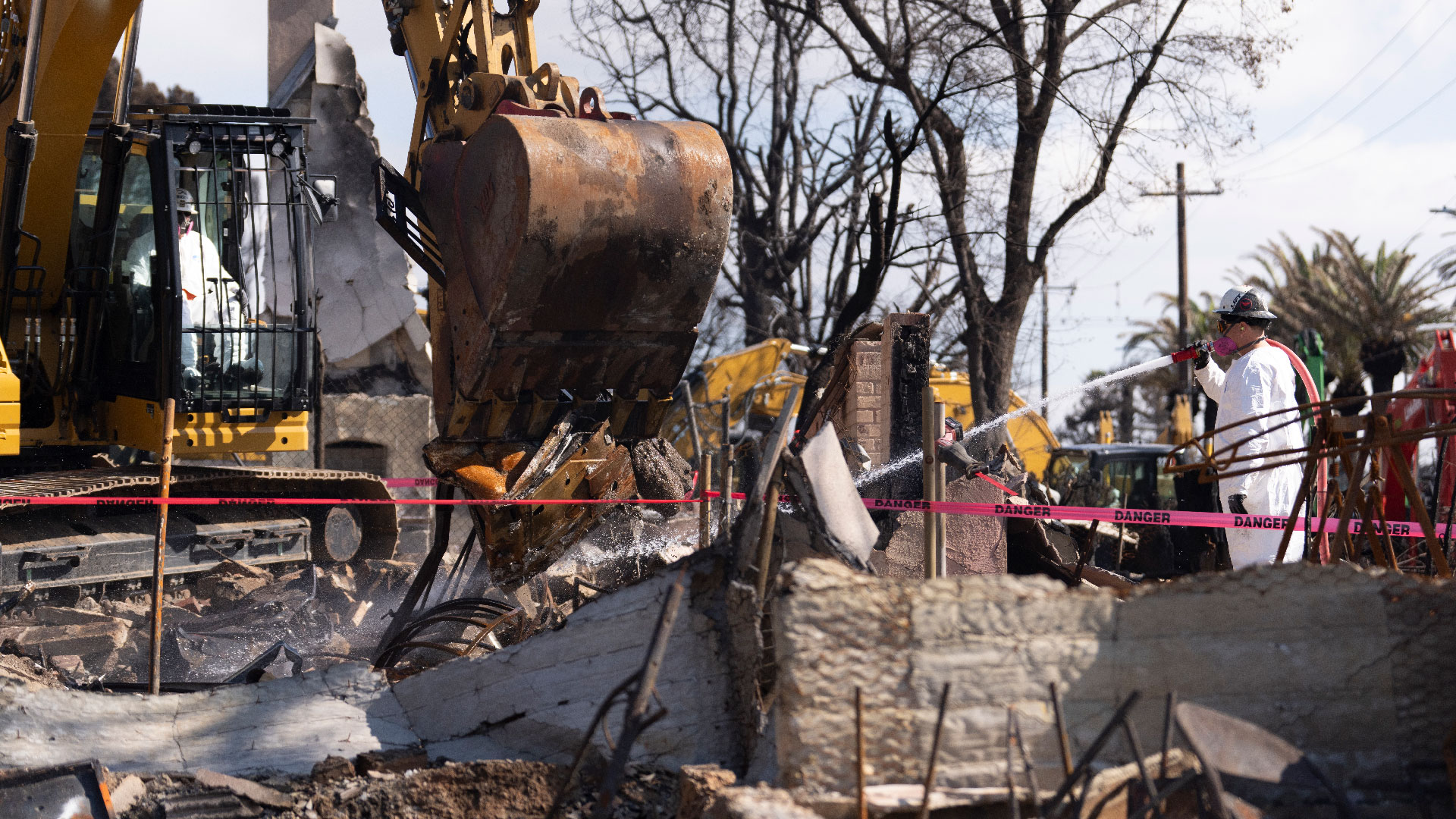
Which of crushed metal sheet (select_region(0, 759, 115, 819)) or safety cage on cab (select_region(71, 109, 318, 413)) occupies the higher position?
safety cage on cab (select_region(71, 109, 318, 413))

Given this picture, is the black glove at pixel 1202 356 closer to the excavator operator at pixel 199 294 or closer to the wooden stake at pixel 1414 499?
the wooden stake at pixel 1414 499

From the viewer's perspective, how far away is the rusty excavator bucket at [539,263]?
5406 mm

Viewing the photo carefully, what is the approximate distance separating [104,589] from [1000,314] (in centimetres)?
932

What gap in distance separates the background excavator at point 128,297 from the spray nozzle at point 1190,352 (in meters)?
5.32

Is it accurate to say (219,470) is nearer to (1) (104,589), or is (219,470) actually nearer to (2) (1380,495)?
(1) (104,589)

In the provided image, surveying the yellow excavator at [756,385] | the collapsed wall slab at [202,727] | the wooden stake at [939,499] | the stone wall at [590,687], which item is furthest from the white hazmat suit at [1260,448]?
the yellow excavator at [756,385]

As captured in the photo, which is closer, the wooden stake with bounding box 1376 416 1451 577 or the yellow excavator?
the wooden stake with bounding box 1376 416 1451 577

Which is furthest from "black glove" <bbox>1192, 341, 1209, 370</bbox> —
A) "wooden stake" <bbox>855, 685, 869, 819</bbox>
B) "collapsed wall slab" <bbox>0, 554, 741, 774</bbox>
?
"wooden stake" <bbox>855, 685, 869, 819</bbox>

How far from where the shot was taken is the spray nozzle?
5.91 meters

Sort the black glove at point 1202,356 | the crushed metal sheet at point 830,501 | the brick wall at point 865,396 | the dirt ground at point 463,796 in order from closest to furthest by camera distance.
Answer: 1. the dirt ground at point 463,796
2. the crushed metal sheet at point 830,501
3. the black glove at point 1202,356
4. the brick wall at point 865,396

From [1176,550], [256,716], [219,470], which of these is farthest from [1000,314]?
[256,716]

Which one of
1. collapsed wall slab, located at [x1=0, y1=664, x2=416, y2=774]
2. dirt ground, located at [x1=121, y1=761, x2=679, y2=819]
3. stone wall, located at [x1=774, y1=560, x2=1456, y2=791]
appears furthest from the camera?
collapsed wall slab, located at [x1=0, y1=664, x2=416, y2=774]

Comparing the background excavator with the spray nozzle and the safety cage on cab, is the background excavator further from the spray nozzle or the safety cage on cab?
the spray nozzle

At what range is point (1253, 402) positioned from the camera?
578 cm
